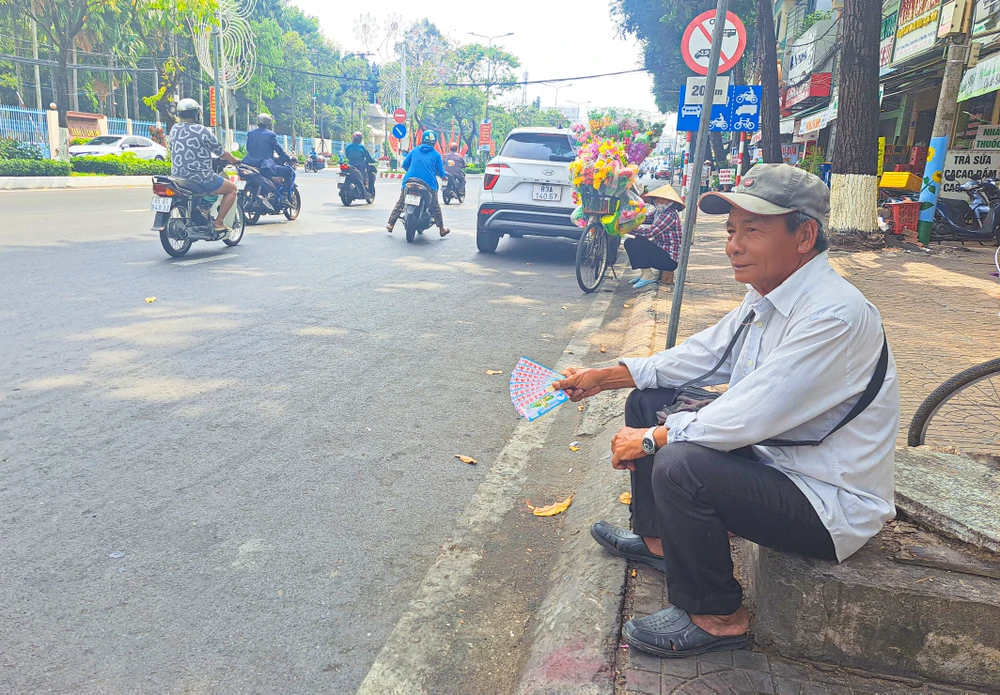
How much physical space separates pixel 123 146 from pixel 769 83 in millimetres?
26266

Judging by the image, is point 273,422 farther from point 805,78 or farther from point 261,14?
point 261,14

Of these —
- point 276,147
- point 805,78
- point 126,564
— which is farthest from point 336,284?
point 805,78

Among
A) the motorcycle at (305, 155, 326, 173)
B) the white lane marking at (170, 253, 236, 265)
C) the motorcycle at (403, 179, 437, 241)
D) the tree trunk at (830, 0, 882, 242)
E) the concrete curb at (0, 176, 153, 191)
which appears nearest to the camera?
the white lane marking at (170, 253, 236, 265)

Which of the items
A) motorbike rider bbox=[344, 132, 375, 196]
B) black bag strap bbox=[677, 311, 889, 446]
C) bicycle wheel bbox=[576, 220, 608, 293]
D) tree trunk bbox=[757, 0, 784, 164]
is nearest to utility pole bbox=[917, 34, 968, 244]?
tree trunk bbox=[757, 0, 784, 164]

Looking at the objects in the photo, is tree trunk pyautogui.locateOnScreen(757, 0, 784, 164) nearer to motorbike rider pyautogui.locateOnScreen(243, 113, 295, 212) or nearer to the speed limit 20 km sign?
the speed limit 20 km sign

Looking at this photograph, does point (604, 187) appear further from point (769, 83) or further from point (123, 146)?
point (123, 146)

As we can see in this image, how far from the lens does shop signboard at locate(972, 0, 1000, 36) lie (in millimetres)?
11431

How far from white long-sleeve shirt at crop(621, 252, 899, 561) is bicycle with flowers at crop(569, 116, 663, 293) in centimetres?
609

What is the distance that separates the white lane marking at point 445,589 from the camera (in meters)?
2.24

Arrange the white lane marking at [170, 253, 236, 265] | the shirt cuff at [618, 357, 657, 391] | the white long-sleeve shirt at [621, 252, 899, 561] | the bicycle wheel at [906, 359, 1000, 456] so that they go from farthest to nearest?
the white lane marking at [170, 253, 236, 265]
the bicycle wheel at [906, 359, 1000, 456]
the shirt cuff at [618, 357, 657, 391]
the white long-sleeve shirt at [621, 252, 899, 561]

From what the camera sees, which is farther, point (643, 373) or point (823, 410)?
point (643, 373)

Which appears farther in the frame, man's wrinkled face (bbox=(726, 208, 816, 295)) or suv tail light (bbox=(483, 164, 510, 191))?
suv tail light (bbox=(483, 164, 510, 191))

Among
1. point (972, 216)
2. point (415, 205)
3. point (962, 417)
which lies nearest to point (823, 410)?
point (962, 417)

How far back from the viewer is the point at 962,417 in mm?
3418
